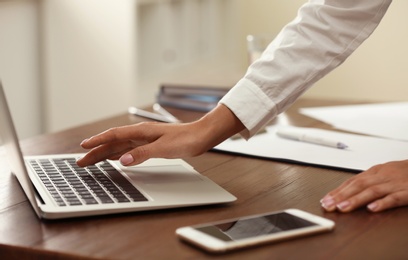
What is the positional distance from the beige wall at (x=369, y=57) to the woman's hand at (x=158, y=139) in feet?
5.33

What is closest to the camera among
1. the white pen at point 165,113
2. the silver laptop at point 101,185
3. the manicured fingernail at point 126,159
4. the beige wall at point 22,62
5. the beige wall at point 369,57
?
the silver laptop at point 101,185

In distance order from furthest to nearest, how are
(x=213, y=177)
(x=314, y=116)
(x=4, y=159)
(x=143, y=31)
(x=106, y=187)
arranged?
(x=143, y=31) → (x=314, y=116) → (x=4, y=159) → (x=213, y=177) → (x=106, y=187)

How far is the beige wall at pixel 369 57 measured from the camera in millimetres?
2809

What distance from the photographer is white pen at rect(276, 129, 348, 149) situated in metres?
1.50

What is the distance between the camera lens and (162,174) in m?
1.26

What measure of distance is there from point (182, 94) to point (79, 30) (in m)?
1.67

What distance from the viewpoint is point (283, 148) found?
1.51 m

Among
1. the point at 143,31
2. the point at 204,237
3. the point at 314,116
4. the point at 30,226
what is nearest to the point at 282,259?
the point at 204,237

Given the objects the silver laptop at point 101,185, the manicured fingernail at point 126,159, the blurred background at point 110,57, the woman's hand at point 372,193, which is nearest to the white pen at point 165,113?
the silver laptop at point 101,185

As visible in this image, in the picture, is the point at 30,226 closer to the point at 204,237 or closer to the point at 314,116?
the point at 204,237

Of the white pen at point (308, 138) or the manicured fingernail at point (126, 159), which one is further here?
the white pen at point (308, 138)

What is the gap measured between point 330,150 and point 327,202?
0.40 m

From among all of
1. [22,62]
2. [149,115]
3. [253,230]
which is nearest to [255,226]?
[253,230]

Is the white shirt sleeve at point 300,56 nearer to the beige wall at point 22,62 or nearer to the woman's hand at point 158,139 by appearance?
the woman's hand at point 158,139
